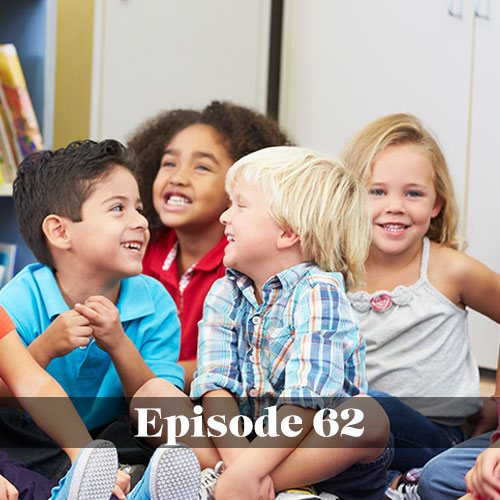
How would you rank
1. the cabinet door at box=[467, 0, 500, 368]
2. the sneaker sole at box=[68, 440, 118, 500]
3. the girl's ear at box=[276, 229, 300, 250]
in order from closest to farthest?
the sneaker sole at box=[68, 440, 118, 500], the girl's ear at box=[276, 229, 300, 250], the cabinet door at box=[467, 0, 500, 368]

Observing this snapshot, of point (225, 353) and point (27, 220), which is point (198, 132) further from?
point (225, 353)

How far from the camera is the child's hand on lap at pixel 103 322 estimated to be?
1139 mm

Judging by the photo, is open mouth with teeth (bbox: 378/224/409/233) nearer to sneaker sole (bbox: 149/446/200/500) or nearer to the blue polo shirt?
the blue polo shirt

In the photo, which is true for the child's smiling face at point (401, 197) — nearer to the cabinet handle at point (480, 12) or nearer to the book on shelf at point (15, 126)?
the cabinet handle at point (480, 12)

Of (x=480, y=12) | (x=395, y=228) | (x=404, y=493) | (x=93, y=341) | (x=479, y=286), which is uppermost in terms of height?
(x=480, y=12)

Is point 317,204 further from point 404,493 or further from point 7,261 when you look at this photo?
point 7,261

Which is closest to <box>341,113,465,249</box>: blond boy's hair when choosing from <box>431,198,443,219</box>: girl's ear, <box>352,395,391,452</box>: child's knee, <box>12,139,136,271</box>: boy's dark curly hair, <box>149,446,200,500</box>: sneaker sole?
<box>431,198,443,219</box>: girl's ear

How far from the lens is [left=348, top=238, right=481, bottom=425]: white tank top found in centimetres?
143

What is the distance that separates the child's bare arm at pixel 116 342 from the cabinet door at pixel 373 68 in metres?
1.04

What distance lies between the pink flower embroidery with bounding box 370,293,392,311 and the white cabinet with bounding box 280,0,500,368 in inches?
19.1

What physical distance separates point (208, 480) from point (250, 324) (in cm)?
26

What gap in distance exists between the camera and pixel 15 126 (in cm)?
173

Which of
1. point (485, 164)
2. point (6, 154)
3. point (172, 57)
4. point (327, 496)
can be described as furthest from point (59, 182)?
point (485, 164)

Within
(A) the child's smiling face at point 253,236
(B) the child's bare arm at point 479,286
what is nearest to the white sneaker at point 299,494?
(A) the child's smiling face at point 253,236
